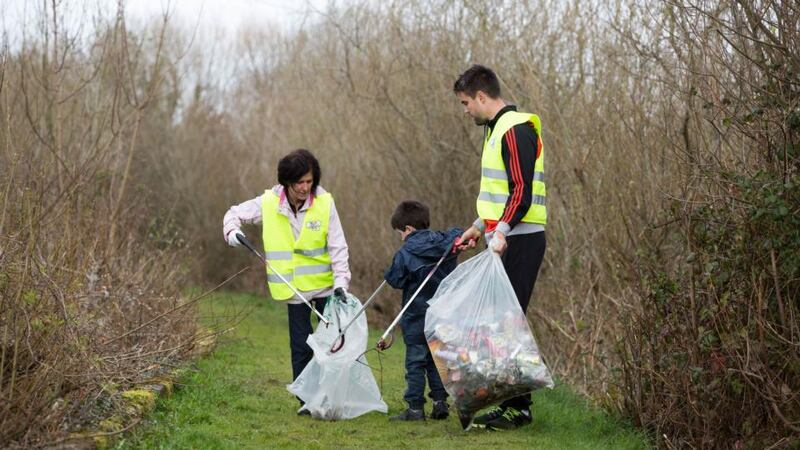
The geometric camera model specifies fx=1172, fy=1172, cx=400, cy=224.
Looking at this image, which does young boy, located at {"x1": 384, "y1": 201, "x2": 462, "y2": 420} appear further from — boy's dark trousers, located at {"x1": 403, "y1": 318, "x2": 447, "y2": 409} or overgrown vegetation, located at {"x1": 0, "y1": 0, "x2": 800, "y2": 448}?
overgrown vegetation, located at {"x1": 0, "y1": 0, "x2": 800, "y2": 448}

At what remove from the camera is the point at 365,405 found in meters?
7.65

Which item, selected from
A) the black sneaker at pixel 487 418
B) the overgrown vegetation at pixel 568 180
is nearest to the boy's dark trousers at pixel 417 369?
the black sneaker at pixel 487 418

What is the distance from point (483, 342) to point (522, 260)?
59 cm

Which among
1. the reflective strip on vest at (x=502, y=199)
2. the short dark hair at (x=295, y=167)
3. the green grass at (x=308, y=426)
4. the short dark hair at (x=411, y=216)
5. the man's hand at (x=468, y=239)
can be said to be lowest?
the green grass at (x=308, y=426)

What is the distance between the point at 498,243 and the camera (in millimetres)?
6672

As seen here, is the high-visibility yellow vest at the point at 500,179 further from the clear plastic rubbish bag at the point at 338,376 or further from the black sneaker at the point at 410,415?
the black sneaker at the point at 410,415

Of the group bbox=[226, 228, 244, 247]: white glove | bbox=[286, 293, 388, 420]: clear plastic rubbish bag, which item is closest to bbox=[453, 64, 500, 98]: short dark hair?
bbox=[286, 293, 388, 420]: clear plastic rubbish bag

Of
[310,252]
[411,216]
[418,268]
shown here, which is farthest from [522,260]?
[310,252]

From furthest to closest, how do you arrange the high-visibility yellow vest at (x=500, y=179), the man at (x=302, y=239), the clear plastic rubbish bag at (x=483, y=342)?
1. the man at (x=302, y=239)
2. the high-visibility yellow vest at (x=500, y=179)
3. the clear plastic rubbish bag at (x=483, y=342)

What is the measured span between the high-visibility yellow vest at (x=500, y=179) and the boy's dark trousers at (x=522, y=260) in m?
0.12

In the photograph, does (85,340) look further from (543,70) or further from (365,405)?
(543,70)

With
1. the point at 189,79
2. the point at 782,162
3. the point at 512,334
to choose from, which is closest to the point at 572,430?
the point at 512,334

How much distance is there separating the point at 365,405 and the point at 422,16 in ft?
23.6

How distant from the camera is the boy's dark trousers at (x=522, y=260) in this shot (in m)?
6.90
